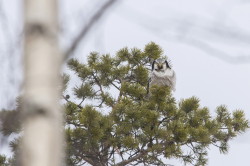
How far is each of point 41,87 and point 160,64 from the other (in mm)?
10034

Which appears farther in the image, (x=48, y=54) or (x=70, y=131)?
(x=70, y=131)

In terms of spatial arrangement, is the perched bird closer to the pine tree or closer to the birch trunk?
the pine tree

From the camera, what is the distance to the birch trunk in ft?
5.45

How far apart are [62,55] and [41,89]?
16 cm

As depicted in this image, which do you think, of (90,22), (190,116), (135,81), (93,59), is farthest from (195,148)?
(90,22)

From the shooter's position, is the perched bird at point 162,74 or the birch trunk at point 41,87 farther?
the perched bird at point 162,74

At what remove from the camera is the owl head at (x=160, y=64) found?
11.5 metres

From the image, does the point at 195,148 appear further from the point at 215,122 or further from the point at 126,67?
the point at 126,67

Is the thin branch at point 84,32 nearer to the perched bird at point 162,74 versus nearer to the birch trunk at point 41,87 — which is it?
the birch trunk at point 41,87

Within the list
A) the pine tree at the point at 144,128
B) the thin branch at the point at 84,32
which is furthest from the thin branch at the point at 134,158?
the thin branch at the point at 84,32

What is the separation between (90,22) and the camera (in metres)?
1.98

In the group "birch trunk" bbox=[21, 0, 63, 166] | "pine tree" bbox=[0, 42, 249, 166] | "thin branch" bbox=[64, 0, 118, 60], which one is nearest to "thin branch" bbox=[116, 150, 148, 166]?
"pine tree" bbox=[0, 42, 249, 166]

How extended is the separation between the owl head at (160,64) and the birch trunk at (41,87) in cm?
965

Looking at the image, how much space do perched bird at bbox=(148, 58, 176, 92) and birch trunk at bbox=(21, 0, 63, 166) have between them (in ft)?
30.3
